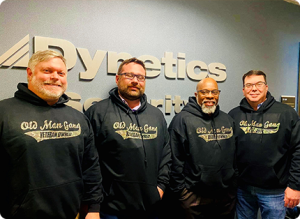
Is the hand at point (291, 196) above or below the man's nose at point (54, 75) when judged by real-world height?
below

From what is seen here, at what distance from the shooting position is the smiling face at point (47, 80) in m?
1.33

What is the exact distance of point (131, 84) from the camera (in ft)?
5.81

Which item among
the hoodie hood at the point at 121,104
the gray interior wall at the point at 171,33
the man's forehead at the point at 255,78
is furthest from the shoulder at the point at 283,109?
the hoodie hood at the point at 121,104

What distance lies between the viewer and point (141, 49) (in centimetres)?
218

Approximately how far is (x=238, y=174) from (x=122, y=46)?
175 centimetres

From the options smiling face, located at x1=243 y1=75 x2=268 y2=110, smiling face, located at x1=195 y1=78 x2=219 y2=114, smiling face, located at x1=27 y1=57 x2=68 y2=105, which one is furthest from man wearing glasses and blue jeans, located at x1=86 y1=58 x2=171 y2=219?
smiling face, located at x1=243 y1=75 x2=268 y2=110

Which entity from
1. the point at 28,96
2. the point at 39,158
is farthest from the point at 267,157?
the point at 28,96

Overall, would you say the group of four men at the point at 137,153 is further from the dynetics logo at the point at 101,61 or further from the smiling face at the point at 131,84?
the dynetics logo at the point at 101,61

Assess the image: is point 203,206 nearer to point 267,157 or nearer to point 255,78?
point 267,157

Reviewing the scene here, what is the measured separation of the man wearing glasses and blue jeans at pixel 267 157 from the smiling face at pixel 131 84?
1.18m

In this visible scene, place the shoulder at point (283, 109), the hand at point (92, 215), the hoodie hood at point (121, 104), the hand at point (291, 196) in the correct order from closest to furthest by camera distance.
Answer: the hand at point (92, 215), the hoodie hood at point (121, 104), the hand at point (291, 196), the shoulder at point (283, 109)

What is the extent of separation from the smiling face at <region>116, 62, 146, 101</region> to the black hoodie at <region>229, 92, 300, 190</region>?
3.91 ft

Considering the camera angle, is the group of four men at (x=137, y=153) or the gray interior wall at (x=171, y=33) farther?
the gray interior wall at (x=171, y=33)

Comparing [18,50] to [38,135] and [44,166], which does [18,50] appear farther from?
[44,166]
